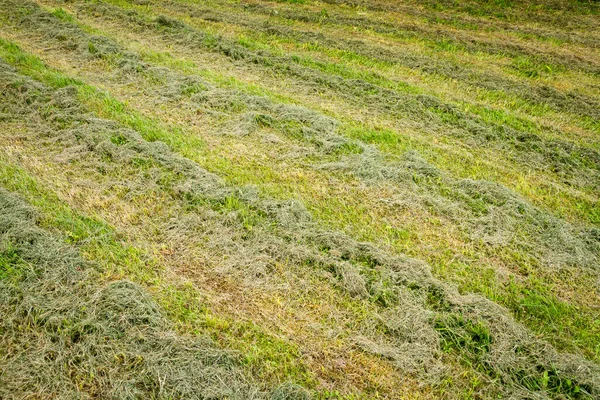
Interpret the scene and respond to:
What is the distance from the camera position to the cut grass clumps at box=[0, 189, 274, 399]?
3277mm

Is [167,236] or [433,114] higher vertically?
[433,114]

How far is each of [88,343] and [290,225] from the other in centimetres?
234

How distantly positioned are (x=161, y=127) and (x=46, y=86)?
2.57 m

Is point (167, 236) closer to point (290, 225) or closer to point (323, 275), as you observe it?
point (290, 225)

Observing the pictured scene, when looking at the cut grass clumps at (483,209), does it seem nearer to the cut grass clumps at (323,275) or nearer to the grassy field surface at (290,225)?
the grassy field surface at (290,225)

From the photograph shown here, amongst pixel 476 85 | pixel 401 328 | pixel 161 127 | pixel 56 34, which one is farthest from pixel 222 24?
pixel 401 328

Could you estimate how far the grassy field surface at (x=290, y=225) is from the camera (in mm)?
3522

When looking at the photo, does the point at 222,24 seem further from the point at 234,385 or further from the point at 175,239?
the point at 234,385

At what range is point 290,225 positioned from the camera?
4875mm

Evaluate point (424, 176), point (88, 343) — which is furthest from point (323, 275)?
point (424, 176)

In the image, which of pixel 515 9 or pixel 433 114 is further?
pixel 515 9

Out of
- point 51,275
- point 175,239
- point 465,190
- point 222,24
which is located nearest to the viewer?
point 51,275

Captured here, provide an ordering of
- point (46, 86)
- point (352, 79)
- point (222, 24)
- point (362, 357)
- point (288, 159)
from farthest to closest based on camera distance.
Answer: point (222, 24) → point (352, 79) → point (46, 86) → point (288, 159) → point (362, 357)

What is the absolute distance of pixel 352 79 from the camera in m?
8.52
